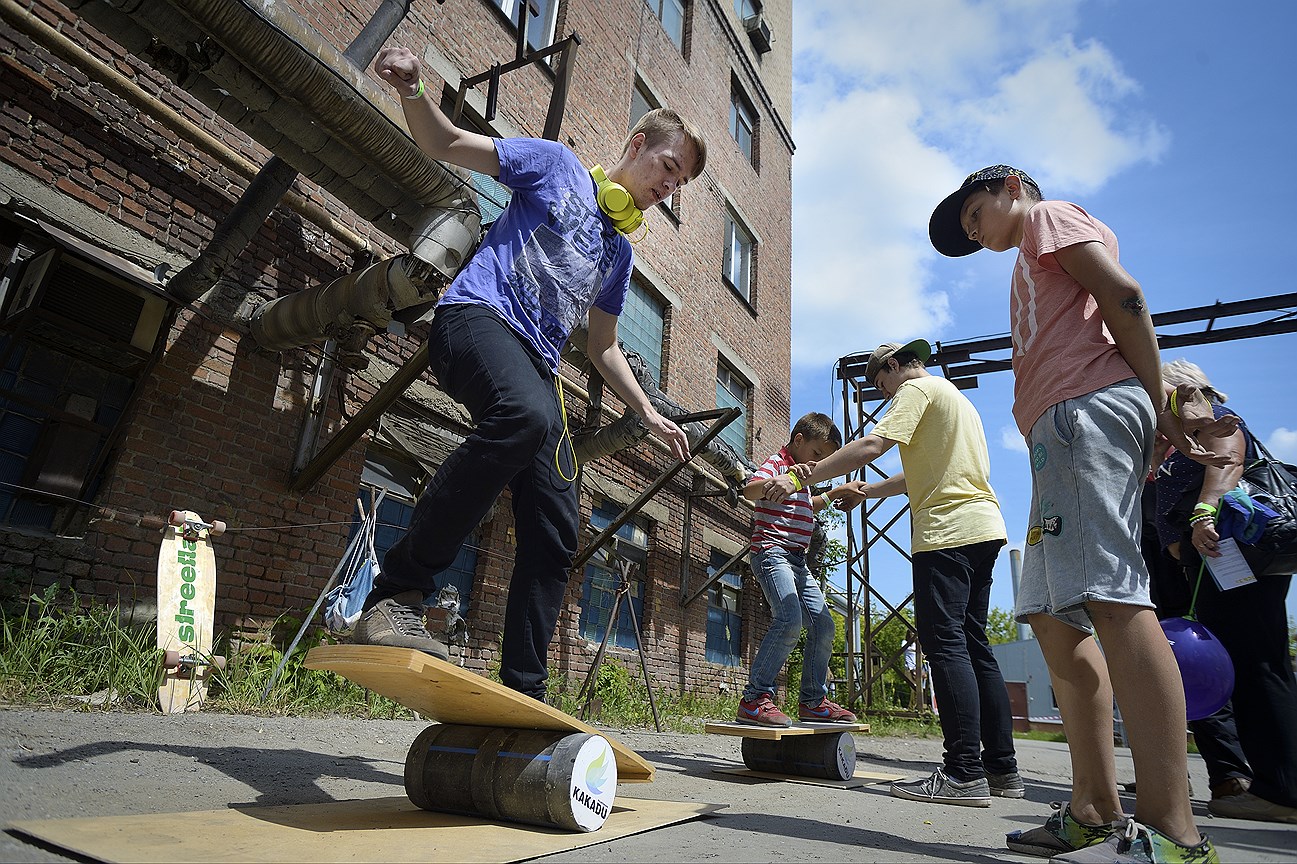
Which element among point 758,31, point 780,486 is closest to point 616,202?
point 780,486

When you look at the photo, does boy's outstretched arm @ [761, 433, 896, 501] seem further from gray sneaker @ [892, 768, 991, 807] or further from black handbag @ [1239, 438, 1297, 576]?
black handbag @ [1239, 438, 1297, 576]

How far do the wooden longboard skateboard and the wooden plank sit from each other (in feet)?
9.32

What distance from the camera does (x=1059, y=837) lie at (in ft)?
6.24

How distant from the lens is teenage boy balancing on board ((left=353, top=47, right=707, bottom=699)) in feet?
6.33

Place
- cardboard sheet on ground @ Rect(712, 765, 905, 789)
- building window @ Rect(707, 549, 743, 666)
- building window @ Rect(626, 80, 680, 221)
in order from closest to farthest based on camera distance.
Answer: cardboard sheet on ground @ Rect(712, 765, 905, 789)
building window @ Rect(626, 80, 680, 221)
building window @ Rect(707, 549, 743, 666)

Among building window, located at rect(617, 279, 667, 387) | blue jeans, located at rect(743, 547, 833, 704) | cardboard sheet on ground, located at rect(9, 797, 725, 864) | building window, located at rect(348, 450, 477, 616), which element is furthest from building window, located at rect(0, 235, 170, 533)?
building window, located at rect(617, 279, 667, 387)

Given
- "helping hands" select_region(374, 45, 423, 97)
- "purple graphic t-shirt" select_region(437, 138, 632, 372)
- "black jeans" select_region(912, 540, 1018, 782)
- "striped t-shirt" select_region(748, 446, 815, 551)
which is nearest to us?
"helping hands" select_region(374, 45, 423, 97)

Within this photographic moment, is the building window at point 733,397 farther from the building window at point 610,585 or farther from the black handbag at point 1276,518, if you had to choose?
the black handbag at point 1276,518

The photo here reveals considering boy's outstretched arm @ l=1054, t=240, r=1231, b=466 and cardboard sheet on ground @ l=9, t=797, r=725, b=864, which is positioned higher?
boy's outstretched arm @ l=1054, t=240, r=1231, b=466

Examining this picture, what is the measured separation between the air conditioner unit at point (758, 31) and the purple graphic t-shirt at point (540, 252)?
50.9 feet

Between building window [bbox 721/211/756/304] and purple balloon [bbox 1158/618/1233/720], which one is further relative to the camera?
building window [bbox 721/211/756/304]

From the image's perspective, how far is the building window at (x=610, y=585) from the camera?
905 cm

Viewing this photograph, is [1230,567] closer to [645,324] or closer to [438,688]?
[438,688]

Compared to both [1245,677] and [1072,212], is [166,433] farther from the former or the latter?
[1245,677]
